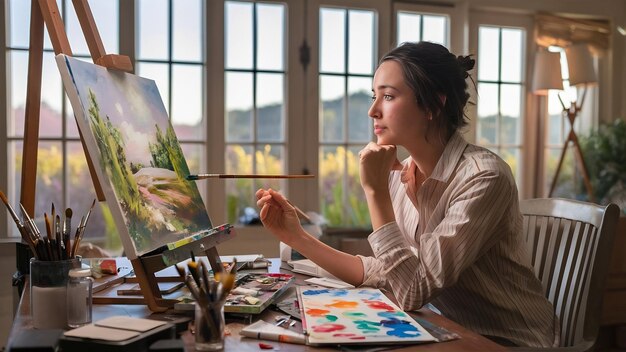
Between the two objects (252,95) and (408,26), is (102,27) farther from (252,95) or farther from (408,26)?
(408,26)

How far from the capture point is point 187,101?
126 inches

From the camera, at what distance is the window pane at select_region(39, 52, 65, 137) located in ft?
9.78

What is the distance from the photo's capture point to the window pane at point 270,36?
3309mm

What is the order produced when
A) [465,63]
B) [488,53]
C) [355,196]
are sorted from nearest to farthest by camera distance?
[465,63] < [355,196] < [488,53]

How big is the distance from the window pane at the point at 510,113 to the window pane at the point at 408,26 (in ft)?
2.18

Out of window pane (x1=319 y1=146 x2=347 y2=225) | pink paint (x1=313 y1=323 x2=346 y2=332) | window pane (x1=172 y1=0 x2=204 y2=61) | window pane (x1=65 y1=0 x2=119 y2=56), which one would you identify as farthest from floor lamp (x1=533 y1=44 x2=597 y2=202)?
pink paint (x1=313 y1=323 x2=346 y2=332)

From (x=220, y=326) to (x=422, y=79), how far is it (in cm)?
86

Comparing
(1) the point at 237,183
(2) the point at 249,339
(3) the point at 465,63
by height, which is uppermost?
(3) the point at 465,63

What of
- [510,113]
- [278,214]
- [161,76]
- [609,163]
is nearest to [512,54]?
[510,113]

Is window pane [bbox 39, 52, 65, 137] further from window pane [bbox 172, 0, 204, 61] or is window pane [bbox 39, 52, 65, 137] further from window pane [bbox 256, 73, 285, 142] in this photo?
window pane [bbox 256, 73, 285, 142]

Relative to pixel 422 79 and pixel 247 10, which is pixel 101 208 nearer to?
pixel 247 10

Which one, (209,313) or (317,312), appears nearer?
(209,313)

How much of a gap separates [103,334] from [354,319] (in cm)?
48

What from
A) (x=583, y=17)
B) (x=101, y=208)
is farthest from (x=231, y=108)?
(x=583, y=17)
